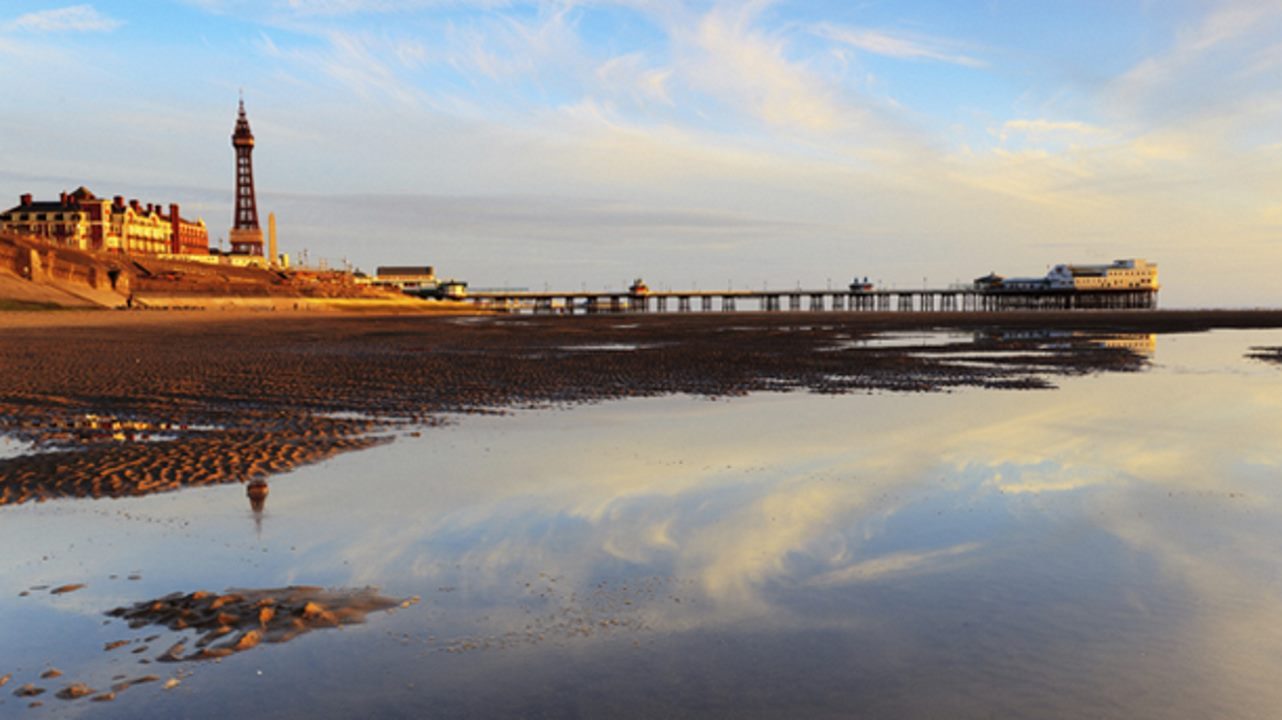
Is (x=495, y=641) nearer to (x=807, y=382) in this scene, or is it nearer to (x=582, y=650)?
(x=582, y=650)

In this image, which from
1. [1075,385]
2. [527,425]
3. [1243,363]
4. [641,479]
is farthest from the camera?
[1243,363]

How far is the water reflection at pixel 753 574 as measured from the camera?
4.89 meters

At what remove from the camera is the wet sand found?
Answer: 38.8 feet

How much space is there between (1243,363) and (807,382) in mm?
17178

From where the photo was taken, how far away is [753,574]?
7.07m

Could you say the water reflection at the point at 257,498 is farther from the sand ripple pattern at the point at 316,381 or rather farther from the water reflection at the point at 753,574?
the sand ripple pattern at the point at 316,381

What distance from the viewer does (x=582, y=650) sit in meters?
5.43

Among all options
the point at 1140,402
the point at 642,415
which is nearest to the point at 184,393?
the point at 642,415

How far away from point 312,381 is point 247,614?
54.7 ft

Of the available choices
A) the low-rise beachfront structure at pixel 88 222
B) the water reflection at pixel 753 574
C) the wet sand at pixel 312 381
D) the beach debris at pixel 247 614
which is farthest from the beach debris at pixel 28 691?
the low-rise beachfront structure at pixel 88 222

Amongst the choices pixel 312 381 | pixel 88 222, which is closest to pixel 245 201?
pixel 88 222

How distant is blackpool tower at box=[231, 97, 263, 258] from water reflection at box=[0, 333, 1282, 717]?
180370 mm

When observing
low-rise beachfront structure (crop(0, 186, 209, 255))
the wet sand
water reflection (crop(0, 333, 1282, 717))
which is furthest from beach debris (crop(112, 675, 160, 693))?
low-rise beachfront structure (crop(0, 186, 209, 255))

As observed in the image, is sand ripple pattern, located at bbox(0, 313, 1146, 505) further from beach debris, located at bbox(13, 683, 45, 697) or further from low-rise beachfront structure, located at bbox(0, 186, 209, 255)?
low-rise beachfront structure, located at bbox(0, 186, 209, 255)
